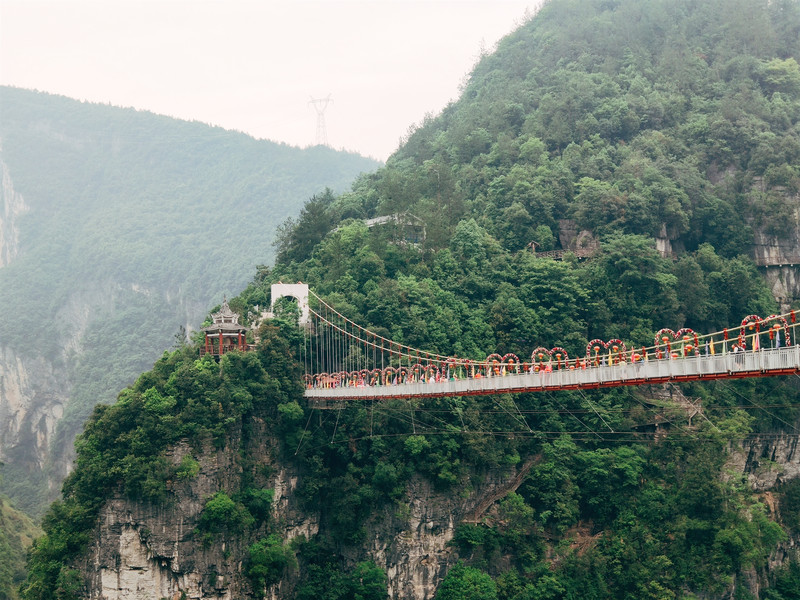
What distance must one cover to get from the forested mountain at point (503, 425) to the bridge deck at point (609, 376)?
4.20m

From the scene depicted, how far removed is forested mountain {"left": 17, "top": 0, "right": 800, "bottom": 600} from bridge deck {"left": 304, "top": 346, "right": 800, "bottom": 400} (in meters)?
4.20

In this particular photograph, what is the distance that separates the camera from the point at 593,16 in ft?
233

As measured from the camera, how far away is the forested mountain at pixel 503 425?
36969 millimetres

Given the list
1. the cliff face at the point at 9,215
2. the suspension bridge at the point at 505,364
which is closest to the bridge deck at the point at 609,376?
the suspension bridge at the point at 505,364

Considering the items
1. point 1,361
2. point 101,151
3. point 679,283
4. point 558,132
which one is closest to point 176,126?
point 101,151

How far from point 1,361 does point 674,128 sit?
6006 centimetres

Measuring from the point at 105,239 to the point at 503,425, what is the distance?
254ft

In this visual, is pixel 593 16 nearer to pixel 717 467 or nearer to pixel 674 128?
pixel 674 128

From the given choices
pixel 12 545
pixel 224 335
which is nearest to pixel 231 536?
pixel 224 335

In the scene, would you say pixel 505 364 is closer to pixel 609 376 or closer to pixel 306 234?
pixel 609 376

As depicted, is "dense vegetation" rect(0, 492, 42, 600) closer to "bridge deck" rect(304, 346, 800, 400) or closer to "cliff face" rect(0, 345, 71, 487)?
"cliff face" rect(0, 345, 71, 487)

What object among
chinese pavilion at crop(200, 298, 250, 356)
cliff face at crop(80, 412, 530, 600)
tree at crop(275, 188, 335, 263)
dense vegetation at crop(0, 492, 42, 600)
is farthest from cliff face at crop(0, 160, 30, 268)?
cliff face at crop(80, 412, 530, 600)

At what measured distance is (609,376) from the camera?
28.3 metres

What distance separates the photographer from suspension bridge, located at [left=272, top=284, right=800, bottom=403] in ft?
78.6
